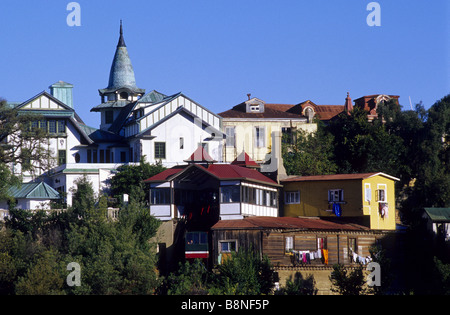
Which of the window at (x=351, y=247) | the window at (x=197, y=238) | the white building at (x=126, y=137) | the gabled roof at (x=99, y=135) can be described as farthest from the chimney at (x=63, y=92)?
the window at (x=351, y=247)

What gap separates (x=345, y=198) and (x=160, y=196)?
12205 millimetres

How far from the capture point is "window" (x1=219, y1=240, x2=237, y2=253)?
56438mm

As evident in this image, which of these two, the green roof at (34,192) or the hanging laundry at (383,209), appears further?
the green roof at (34,192)

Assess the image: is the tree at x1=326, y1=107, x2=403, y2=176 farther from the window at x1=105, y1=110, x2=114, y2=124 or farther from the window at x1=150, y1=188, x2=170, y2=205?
the window at x1=105, y1=110, x2=114, y2=124

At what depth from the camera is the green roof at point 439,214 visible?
63.4 m

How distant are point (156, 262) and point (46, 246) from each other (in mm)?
6987

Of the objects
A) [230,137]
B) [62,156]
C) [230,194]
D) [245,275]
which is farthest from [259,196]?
[62,156]

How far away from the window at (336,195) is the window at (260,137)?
62.6 feet

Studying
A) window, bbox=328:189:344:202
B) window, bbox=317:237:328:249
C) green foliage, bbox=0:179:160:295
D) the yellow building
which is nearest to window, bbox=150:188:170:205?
green foliage, bbox=0:179:160:295

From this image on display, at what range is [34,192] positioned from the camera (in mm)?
68000

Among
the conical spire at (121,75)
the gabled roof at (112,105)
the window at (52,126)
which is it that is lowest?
the window at (52,126)

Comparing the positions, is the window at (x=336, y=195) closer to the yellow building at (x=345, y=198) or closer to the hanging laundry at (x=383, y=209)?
the yellow building at (x=345, y=198)

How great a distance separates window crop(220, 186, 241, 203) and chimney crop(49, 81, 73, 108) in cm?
2787
